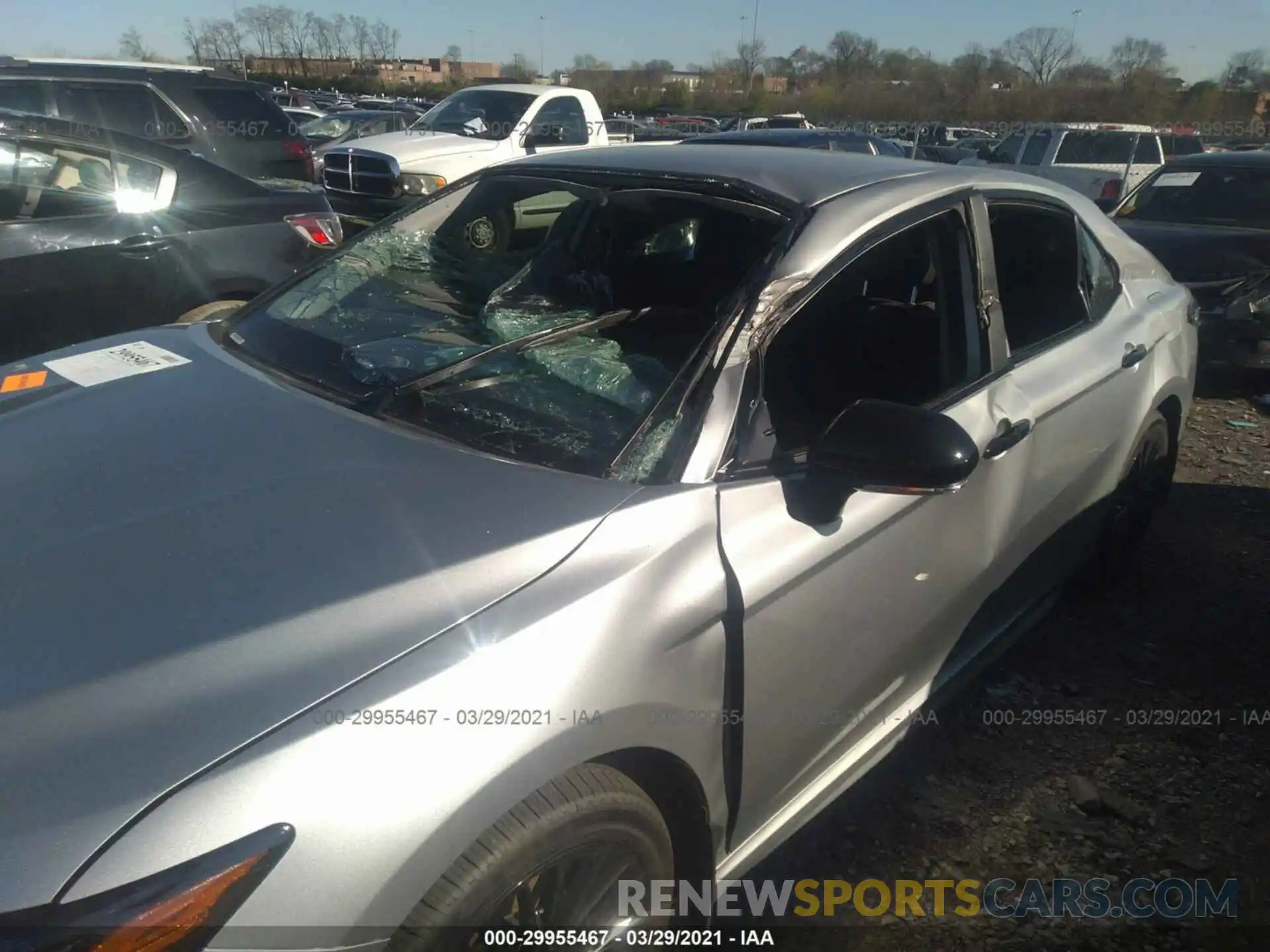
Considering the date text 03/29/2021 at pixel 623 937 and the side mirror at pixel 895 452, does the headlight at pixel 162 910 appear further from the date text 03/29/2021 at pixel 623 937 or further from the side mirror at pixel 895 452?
the side mirror at pixel 895 452

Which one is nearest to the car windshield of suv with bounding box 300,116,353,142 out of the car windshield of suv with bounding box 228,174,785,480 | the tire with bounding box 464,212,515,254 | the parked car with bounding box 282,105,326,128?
the parked car with bounding box 282,105,326,128

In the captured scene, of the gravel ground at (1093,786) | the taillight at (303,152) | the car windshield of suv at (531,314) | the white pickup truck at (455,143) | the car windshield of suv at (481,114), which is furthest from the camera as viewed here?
the car windshield of suv at (481,114)

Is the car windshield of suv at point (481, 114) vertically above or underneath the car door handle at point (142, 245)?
above

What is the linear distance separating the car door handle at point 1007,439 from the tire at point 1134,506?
1066 mm

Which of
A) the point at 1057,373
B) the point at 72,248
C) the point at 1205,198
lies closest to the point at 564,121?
the point at 1205,198

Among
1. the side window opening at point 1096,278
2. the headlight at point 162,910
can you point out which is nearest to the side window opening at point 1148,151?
the side window opening at point 1096,278

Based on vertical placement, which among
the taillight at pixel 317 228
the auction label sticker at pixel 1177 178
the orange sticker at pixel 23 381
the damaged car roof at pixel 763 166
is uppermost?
the damaged car roof at pixel 763 166

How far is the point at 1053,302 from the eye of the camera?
10.6ft

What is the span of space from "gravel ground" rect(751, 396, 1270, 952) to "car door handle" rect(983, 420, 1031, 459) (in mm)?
821

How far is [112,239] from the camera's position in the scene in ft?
15.6

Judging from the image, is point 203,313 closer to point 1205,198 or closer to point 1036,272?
point 1036,272

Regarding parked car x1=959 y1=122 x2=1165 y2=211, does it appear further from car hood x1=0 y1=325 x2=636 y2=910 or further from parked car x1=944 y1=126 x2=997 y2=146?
car hood x1=0 y1=325 x2=636 y2=910

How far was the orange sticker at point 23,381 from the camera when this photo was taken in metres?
2.50

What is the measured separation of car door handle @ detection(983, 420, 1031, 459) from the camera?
246 cm
